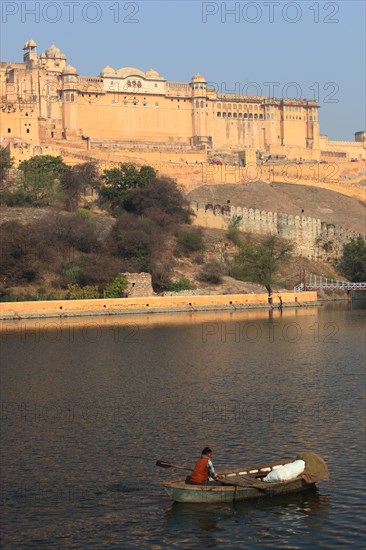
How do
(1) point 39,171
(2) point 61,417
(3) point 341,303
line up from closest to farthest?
(2) point 61,417, (3) point 341,303, (1) point 39,171

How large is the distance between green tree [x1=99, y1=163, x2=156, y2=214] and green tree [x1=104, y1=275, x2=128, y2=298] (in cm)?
1006

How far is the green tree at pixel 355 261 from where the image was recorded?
50.2m

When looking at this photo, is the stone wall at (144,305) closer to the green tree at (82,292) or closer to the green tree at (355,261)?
the green tree at (82,292)

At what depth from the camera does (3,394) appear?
64.7 feet

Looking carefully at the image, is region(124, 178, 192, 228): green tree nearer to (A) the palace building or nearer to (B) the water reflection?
(A) the palace building

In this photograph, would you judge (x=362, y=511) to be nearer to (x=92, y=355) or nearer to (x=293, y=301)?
(x=92, y=355)

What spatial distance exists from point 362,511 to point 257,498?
136 centimetres

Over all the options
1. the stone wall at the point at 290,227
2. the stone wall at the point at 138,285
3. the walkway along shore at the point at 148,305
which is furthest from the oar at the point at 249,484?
the stone wall at the point at 290,227

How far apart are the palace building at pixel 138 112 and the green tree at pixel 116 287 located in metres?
18.6

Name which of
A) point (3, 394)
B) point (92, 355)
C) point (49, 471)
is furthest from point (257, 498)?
point (92, 355)

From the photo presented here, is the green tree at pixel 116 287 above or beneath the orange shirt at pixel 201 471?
above

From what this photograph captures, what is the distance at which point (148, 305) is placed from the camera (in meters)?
38.8

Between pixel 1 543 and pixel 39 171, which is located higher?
pixel 39 171

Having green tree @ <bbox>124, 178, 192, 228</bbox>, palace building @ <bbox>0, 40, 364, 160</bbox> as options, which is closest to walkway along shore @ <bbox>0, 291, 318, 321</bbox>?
green tree @ <bbox>124, 178, 192, 228</bbox>
